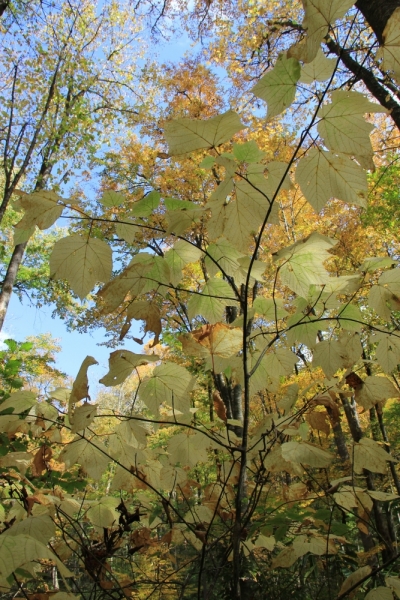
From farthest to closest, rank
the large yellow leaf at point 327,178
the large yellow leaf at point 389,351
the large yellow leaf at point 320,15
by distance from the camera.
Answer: the large yellow leaf at point 389,351 < the large yellow leaf at point 327,178 < the large yellow leaf at point 320,15

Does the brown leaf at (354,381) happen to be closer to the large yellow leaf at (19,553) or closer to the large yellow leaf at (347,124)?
the large yellow leaf at (347,124)

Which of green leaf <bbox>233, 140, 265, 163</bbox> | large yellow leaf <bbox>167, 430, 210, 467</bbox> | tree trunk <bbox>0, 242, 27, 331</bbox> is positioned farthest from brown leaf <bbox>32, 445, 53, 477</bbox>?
tree trunk <bbox>0, 242, 27, 331</bbox>

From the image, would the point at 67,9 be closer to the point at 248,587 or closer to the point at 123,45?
the point at 123,45

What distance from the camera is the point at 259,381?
0.79 m

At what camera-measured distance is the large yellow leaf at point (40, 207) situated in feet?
1.67

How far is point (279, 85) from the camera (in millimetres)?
447

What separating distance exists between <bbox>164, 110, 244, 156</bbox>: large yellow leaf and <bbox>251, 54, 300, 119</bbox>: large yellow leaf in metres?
0.05

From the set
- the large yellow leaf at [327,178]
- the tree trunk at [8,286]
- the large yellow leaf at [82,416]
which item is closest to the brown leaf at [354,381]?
the large yellow leaf at [327,178]

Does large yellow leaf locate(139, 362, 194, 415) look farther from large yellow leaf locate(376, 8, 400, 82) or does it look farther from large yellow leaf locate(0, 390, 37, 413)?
large yellow leaf locate(376, 8, 400, 82)

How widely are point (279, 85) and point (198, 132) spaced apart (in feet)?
0.39

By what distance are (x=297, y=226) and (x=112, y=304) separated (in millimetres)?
6189

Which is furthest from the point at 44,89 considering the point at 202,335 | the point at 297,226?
the point at 202,335

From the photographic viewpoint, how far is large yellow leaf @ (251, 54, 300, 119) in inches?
17.2

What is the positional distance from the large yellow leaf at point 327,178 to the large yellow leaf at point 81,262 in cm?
32
